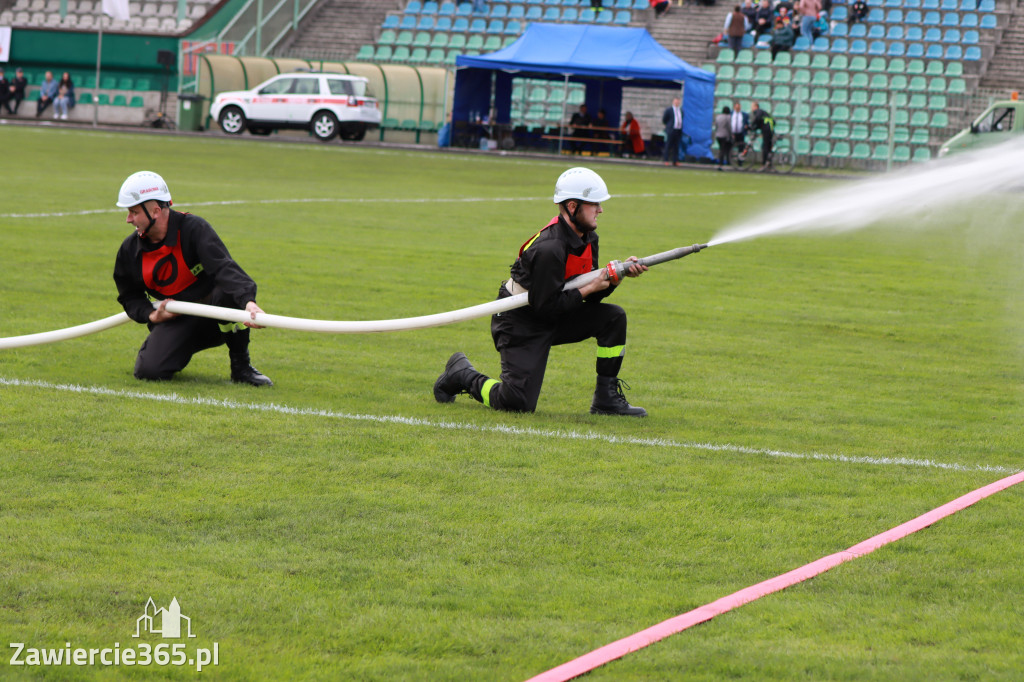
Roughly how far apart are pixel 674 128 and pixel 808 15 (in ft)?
30.7

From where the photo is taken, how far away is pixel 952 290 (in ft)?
47.9

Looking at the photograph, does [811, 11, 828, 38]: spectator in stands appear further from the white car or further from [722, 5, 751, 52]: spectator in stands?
the white car

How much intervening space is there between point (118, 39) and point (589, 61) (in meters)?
18.6

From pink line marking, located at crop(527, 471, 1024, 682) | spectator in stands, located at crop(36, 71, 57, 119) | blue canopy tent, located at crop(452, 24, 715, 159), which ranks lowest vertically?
pink line marking, located at crop(527, 471, 1024, 682)

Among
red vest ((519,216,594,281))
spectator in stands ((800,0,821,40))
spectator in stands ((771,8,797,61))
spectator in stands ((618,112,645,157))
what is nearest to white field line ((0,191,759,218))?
red vest ((519,216,594,281))

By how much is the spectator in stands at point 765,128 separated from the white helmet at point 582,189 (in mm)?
31626

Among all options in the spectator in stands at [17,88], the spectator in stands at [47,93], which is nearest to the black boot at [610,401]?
the spectator in stands at [47,93]

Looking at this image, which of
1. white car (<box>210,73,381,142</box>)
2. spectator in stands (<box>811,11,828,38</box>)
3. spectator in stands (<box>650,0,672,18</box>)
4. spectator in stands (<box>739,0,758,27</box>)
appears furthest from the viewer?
spectator in stands (<box>650,0,672,18</box>)

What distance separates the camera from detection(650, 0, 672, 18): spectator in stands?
4747cm

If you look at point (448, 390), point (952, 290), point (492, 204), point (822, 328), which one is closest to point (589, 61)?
point (492, 204)

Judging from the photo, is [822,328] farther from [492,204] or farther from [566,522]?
[492,204]

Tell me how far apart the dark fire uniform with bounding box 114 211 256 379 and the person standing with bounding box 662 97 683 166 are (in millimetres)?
30853

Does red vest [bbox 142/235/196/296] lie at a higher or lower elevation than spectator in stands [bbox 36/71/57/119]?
lower

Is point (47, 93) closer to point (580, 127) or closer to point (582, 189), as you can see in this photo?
point (580, 127)
